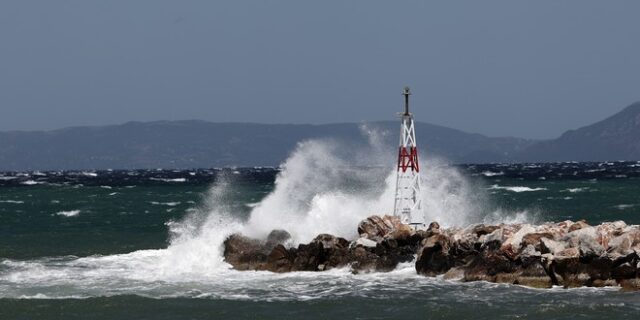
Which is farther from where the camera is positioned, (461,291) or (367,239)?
(367,239)

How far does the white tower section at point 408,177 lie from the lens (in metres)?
37.8

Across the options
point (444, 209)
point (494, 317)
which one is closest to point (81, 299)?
point (494, 317)

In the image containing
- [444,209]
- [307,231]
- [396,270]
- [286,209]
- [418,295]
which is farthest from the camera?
[444,209]

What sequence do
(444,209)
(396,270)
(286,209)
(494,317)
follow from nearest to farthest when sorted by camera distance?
1. (494,317)
2. (396,270)
3. (286,209)
4. (444,209)

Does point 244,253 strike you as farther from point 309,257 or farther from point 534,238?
point 534,238

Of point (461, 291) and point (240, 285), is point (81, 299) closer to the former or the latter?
point (240, 285)

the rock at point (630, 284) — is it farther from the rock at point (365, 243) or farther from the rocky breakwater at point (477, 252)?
the rock at point (365, 243)

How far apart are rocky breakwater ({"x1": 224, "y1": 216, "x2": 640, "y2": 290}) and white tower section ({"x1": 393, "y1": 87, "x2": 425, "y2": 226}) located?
50.6 inches

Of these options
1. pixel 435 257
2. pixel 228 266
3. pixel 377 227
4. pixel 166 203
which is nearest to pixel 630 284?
pixel 435 257

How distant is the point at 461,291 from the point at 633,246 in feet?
17.9

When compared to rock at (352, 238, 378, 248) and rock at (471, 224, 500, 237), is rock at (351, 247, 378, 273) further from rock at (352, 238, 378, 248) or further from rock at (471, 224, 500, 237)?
rock at (471, 224, 500, 237)

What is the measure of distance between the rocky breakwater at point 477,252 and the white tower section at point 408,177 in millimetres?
1285

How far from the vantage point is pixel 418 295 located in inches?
1196

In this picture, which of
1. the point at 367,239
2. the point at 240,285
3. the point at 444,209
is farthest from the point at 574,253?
the point at 444,209
